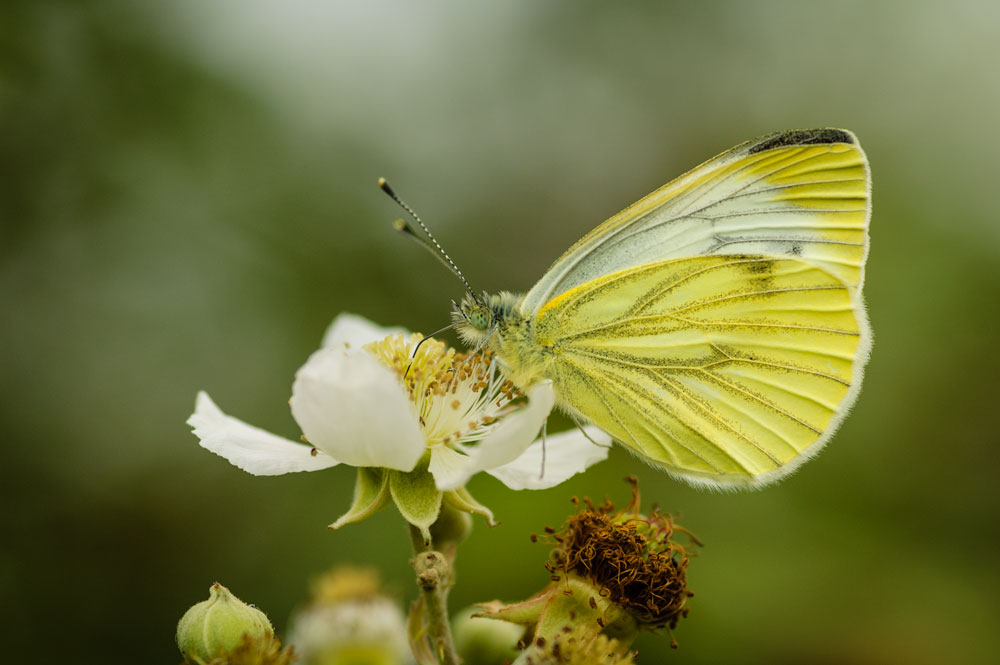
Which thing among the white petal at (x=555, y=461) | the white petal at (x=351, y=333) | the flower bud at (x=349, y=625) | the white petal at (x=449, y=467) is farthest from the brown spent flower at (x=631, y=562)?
the flower bud at (x=349, y=625)

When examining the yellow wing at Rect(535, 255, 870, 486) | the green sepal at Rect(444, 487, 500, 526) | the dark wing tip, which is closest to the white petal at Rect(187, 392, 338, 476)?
the green sepal at Rect(444, 487, 500, 526)

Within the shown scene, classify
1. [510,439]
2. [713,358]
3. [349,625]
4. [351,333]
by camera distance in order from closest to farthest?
1. [510,439]
2. [713,358]
3. [351,333]
4. [349,625]

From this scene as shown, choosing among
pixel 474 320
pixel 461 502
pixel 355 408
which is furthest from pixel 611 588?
pixel 474 320

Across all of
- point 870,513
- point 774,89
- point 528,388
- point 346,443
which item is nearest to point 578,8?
point 774,89

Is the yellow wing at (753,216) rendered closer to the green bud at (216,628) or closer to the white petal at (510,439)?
the white petal at (510,439)

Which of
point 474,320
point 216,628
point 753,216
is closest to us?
point 216,628

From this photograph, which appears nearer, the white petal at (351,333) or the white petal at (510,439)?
the white petal at (510,439)

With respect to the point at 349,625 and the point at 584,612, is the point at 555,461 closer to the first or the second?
the point at 584,612
